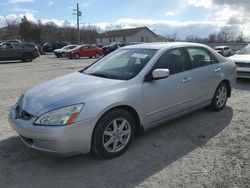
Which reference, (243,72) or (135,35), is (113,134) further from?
(135,35)

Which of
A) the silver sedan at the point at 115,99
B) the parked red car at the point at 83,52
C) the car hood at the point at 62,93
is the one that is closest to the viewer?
the silver sedan at the point at 115,99

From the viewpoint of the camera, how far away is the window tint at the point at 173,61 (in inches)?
180

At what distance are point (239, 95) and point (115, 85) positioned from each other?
5.01 m

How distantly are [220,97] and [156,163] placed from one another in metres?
2.96

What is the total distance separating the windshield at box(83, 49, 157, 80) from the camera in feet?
14.3

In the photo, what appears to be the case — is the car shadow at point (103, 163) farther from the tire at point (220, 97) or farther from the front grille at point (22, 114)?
the tire at point (220, 97)

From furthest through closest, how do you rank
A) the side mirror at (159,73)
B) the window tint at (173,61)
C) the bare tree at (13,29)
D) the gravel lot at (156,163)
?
the bare tree at (13,29)
the window tint at (173,61)
the side mirror at (159,73)
the gravel lot at (156,163)

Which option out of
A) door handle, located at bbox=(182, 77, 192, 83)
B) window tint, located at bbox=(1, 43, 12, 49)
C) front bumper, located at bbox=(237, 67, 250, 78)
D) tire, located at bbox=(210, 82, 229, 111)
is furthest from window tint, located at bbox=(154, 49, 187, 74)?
window tint, located at bbox=(1, 43, 12, 49)

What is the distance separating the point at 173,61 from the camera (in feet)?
15.8

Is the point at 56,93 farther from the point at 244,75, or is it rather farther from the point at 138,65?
the point at 244,75

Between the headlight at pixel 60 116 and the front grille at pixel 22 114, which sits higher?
the headlight at pixel 60 116

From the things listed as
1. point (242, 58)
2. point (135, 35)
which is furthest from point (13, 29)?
point (242, 58)

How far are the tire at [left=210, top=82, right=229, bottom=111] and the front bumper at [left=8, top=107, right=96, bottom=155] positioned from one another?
3.31m

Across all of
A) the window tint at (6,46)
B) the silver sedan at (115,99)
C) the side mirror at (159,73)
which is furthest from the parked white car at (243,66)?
the window tint at (6,46)
